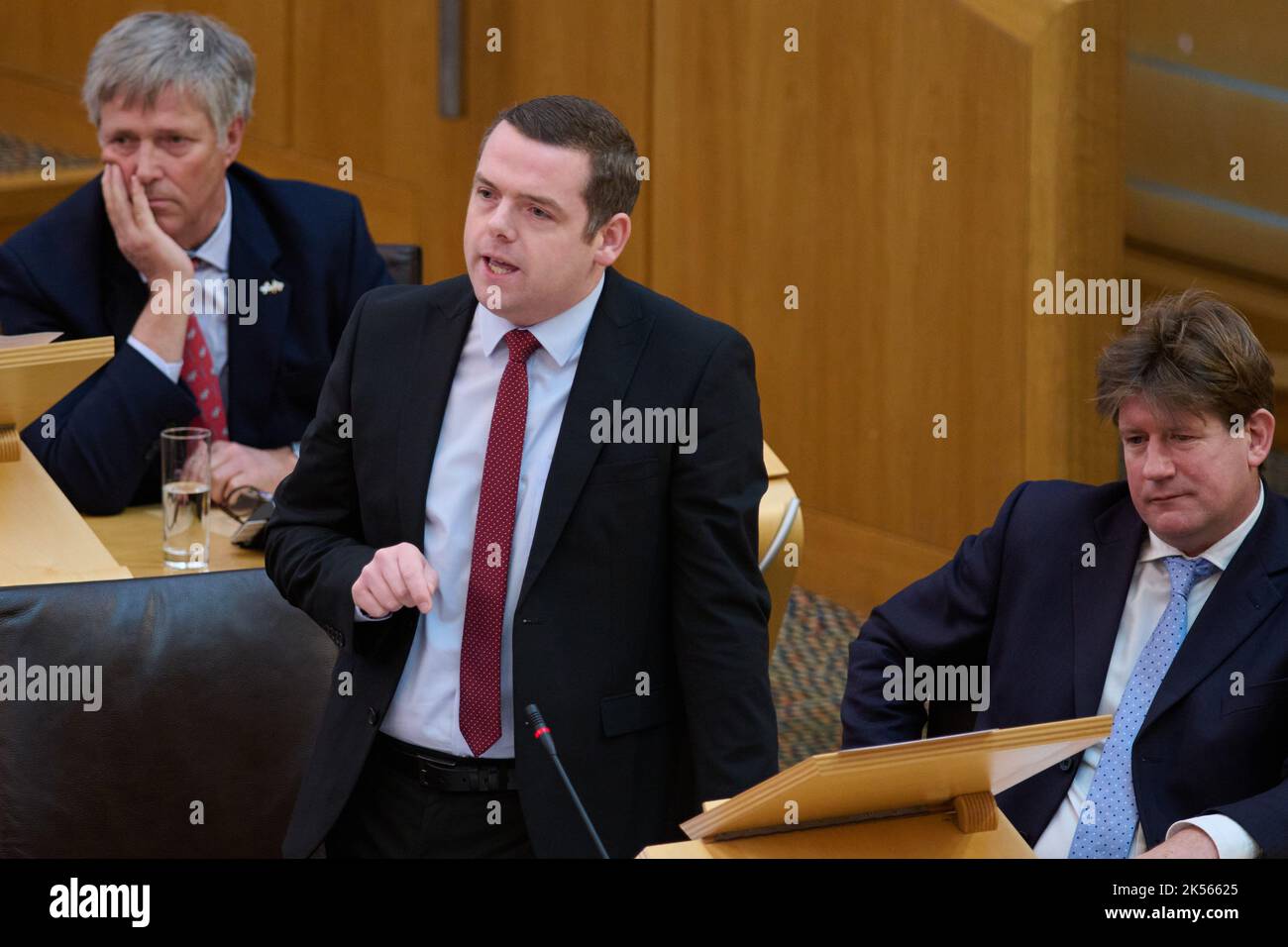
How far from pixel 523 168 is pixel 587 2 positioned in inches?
148

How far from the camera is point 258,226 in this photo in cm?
377

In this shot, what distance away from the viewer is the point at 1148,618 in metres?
2.46

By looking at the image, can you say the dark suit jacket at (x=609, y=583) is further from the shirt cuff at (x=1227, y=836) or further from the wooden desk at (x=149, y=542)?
the wooden desk at (x=149, y=542)

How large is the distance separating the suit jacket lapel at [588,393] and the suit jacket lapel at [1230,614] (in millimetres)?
830

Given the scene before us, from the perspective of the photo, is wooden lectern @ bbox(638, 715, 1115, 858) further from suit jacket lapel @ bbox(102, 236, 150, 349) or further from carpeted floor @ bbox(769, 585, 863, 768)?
suit jacket lapel @ bbox(102, 236, 150, 349)

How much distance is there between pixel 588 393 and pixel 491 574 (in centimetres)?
25

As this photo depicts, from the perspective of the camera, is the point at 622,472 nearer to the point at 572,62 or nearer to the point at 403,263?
the point at 403,263

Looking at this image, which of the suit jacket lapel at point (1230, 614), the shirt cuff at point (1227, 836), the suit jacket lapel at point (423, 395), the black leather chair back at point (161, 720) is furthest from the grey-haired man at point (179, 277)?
the shirt cuff at point (1227, 836)

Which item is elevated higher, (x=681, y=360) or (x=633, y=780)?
(x=681, y=360)

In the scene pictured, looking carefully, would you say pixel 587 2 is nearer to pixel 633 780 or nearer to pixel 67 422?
pixel 67 422

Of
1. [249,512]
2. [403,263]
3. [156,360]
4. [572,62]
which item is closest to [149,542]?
[249,512]

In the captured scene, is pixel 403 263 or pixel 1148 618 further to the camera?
pixel 403 263

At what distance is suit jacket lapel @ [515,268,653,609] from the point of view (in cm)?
214
